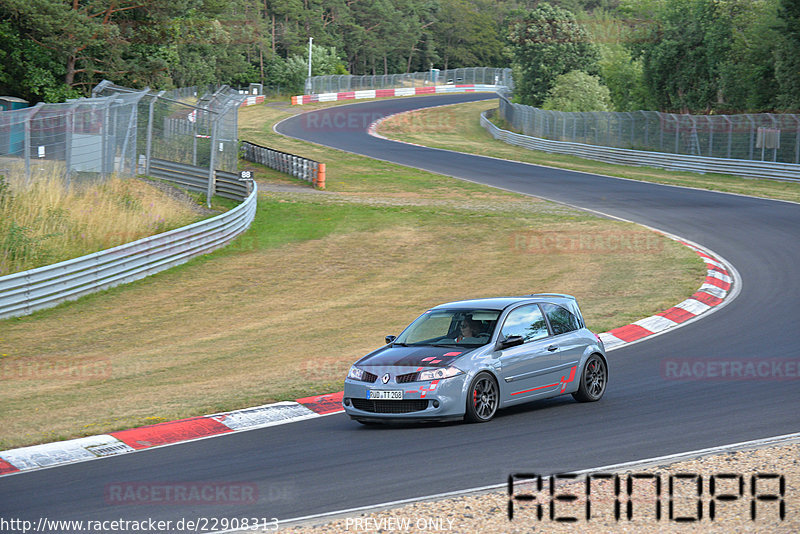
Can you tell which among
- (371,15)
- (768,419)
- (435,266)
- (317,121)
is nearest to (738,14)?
(317,121)

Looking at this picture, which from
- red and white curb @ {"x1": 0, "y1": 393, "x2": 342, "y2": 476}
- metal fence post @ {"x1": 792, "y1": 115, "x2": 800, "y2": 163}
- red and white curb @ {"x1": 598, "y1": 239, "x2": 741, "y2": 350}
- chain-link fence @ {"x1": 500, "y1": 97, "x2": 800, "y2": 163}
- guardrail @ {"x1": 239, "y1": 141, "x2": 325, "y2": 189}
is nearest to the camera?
red and white curb @ {"x1": 0, "y1": 393, "x2": 342, "y2": 476}

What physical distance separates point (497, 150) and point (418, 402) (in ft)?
158

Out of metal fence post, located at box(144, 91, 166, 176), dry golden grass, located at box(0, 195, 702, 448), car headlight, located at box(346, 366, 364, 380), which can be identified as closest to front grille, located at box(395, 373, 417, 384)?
car headlight, located at box(346, 366, 364, 380)

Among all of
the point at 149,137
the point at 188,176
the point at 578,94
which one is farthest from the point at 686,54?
the point at 149,137

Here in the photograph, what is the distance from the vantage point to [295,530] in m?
6.63

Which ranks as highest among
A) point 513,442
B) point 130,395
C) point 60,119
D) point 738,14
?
point 738,14

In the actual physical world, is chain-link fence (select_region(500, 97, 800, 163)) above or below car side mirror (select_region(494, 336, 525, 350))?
above

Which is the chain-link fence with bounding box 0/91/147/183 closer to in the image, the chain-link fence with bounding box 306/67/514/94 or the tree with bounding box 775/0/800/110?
the tree with bounding box 775/0/800/110

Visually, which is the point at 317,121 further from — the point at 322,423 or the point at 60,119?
the point at 322,423

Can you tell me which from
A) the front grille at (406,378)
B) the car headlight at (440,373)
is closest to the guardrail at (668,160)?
the car headlight at (440,373)

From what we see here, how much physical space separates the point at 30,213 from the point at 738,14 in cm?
4517

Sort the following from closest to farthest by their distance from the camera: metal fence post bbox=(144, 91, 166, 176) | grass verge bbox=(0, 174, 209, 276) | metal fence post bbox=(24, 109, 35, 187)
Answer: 1. grass verge bbox=(0, 174, 209, 276)
2. metal fence post bbox=(24, 109, 35, 187)
3. metal fence post bbox=(144, 91, 166, 176)

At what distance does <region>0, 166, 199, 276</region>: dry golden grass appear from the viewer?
2084cm

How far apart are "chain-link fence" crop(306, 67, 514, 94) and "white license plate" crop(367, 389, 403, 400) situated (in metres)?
93.0
